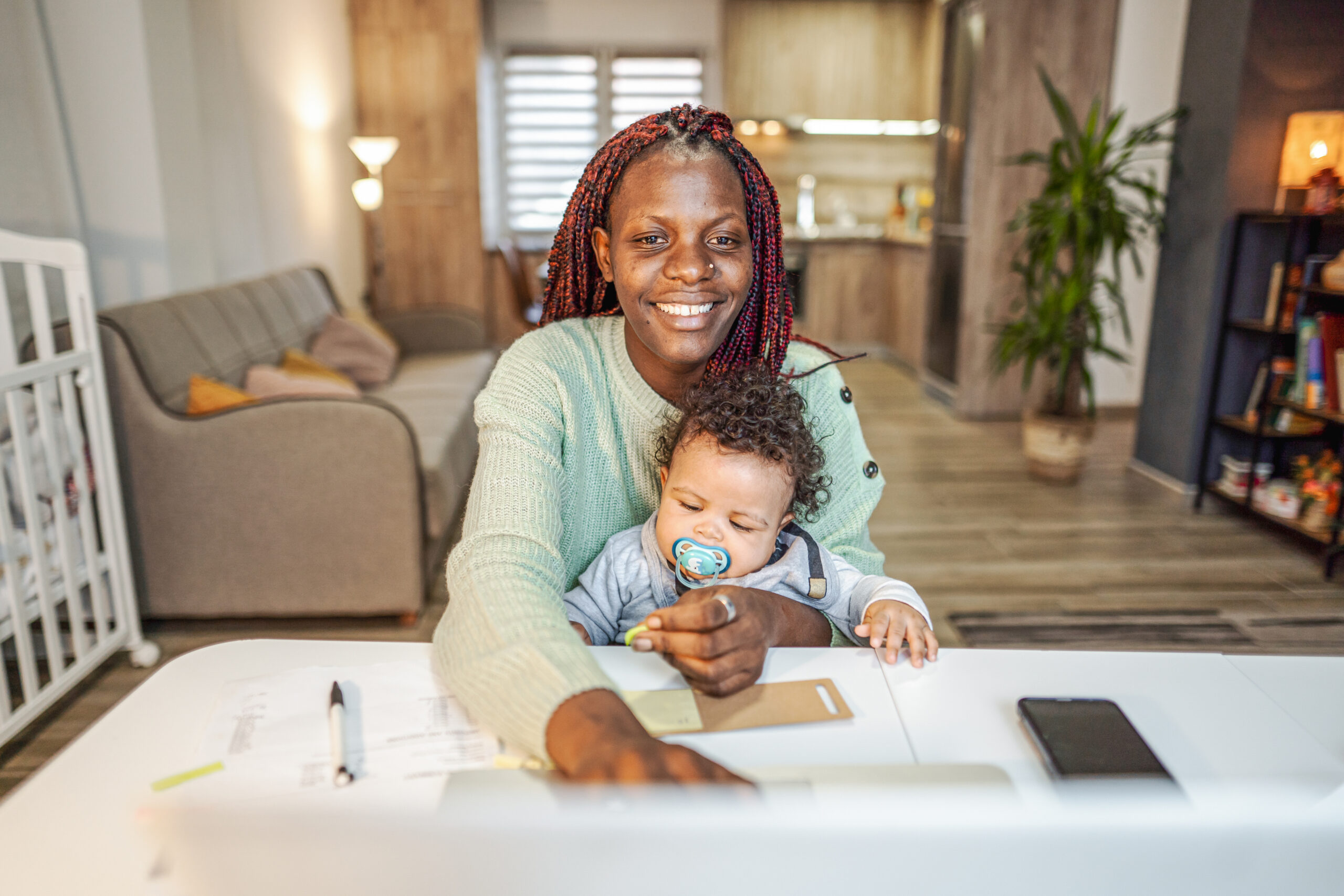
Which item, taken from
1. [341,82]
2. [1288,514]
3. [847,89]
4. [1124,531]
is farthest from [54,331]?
[847,89]

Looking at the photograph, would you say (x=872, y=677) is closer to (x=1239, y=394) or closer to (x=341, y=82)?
(x=1239, y=394)

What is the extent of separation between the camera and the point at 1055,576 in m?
2.76

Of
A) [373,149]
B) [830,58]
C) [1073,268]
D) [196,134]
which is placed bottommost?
[1073,268]

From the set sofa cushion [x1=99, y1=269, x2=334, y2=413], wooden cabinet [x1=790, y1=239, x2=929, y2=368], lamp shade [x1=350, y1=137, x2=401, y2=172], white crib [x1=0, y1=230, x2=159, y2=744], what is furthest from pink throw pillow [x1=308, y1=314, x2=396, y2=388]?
wooden cabinet [x1=790, y1=239, x2=929, y2=368]

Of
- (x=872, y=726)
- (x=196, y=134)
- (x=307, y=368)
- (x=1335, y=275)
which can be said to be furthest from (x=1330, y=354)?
(x=196, y=134)

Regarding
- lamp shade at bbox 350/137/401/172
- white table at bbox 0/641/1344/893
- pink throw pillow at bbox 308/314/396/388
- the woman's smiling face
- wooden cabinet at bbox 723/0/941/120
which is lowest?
pink throw pillow at bbox 308/314/396/388

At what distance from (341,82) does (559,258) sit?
5398mm

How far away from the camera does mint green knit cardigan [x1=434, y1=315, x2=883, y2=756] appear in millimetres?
701

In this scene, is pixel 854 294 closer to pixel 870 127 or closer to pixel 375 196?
pixel 870 127

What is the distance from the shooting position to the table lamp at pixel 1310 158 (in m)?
2.86

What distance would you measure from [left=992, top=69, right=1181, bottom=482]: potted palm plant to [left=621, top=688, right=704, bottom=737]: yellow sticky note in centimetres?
314

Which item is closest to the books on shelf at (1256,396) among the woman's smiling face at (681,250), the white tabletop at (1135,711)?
the white tabletop at (1135,711)

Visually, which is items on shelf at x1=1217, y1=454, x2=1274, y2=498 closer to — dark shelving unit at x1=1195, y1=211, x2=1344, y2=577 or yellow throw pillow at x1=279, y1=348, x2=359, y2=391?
dark shelving unit at x1=1195, y1=211, x2=1344, y2=577

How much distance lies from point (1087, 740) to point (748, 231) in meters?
0.70
